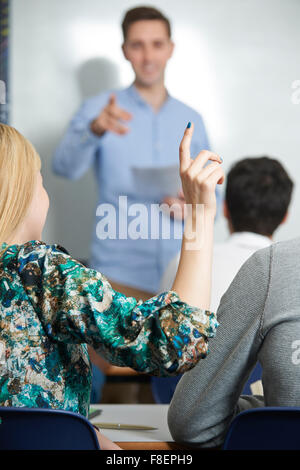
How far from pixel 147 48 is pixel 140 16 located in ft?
0.58

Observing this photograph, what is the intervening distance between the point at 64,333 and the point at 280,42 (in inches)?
127

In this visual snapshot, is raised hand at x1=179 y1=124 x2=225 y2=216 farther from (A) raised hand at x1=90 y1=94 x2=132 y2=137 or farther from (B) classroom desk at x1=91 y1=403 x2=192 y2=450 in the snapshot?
(A) raised hand at x1=90 y1=94 x2=132 y2=137

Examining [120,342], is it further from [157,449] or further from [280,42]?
[280,42]

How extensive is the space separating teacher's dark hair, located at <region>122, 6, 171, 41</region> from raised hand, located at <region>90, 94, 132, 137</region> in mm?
721

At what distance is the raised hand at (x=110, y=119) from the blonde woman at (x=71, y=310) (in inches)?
55.3

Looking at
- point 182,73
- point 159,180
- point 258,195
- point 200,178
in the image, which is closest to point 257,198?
point 258,195

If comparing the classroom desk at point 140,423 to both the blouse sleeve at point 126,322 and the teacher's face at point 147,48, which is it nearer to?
the blouse sleeve at point 126,322

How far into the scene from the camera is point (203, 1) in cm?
363

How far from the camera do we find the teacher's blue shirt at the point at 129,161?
3164 millimetres

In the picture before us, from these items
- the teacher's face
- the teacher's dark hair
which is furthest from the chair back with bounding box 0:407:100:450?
the teacher's dark hair

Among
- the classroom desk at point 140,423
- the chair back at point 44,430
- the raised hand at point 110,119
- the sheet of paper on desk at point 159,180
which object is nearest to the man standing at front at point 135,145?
the raised hand at point 110,119

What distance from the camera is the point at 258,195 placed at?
1.97 m
